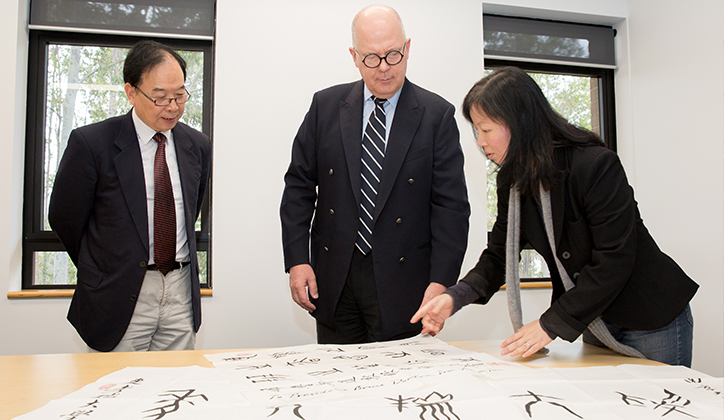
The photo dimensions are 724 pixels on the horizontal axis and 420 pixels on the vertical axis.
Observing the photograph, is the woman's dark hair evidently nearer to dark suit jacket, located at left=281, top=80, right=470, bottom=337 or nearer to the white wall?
dark suit jacket, located at left=281, top=80, right=470, bottom=337

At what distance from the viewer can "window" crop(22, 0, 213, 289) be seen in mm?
2676

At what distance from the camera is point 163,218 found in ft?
5.50

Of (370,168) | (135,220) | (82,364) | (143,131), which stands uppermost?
A: (143,131)

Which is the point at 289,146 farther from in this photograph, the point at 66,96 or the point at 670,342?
the point at 670,342

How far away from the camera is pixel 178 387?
93 cm

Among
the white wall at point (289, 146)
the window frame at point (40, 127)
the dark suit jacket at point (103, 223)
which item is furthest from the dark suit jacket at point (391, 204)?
the window frame at point (40, 127)

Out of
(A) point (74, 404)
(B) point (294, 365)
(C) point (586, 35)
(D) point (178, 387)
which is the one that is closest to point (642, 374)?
(B) point (294, 365)

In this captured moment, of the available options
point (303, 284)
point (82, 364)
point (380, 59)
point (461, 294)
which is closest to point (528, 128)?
point (461, 294)

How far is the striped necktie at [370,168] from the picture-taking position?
1578 millimetres

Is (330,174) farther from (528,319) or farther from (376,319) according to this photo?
(528,319)

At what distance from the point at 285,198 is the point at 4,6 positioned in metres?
2.09

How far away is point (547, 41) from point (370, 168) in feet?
7.58

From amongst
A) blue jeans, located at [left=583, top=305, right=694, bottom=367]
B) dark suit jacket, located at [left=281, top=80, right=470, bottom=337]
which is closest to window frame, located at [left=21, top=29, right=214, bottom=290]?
dark suit jacket, located at [left=281, top=80, right=470, bottom=337]

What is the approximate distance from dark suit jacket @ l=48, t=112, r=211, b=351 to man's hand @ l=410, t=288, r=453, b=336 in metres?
0.96
